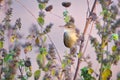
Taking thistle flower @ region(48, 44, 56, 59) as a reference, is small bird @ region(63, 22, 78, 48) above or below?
above

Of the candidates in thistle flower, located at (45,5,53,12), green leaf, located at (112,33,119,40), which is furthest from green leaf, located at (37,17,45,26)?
green leaf, located at (112,33,119,40)

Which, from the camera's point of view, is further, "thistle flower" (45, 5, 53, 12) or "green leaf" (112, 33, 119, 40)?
"thistle flower" (45, 5, 53, 12)

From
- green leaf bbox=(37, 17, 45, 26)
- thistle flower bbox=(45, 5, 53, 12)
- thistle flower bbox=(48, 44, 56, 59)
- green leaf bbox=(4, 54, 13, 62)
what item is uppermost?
Answer: thistle flower bbox=(45, 5, 53, 12)

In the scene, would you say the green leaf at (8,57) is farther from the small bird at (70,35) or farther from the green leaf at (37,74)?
the small bird at (70,35)

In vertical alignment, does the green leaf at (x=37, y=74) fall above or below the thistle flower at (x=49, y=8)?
below

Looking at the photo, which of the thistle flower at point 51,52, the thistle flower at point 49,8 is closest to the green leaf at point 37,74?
the thistle flower at point 51,52

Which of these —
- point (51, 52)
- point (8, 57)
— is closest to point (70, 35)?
point (51, 52)

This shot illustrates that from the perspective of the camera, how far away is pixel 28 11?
1296 millimetres

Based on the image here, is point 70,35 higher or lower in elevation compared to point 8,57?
higher

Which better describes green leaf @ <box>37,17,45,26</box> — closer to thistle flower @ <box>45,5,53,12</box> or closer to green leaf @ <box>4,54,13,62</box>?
thistle flower @ <box>45,5,53,12</box>

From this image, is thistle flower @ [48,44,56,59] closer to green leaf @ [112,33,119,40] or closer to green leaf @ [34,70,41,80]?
green leaf @ [34,70,41,80]

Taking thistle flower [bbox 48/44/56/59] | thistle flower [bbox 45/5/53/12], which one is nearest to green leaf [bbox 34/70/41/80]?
thistle flower [bbox 48/44/56/59]

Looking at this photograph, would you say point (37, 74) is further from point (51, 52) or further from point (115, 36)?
point (115, 36)

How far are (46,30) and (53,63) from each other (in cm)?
12
